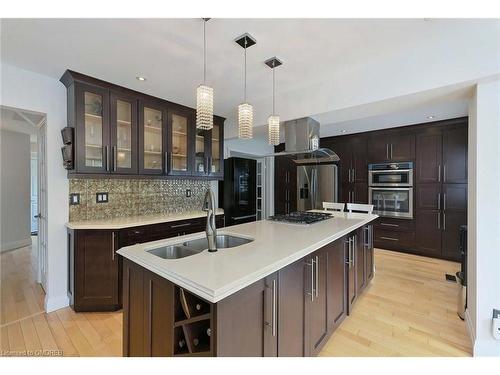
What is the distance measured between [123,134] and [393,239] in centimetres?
469

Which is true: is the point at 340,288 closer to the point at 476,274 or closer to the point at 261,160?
the point at 476,274

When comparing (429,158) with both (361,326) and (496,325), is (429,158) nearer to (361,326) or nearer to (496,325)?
(496,325)

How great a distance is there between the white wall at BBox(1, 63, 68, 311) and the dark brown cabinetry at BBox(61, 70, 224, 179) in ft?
0.44

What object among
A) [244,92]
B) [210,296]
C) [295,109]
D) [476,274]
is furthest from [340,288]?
[244,92]

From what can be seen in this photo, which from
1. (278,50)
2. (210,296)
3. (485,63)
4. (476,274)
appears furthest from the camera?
(278,50)

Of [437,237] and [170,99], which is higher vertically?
[170,99]

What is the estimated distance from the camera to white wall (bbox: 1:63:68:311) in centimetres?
229

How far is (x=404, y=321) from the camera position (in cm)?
219

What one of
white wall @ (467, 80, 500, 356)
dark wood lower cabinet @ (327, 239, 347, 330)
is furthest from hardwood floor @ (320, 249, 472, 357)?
white wall @ (467, 80, 500, 356)

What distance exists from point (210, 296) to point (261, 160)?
199 inches

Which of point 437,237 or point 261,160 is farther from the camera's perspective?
point 261,160

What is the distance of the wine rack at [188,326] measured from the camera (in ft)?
3.47

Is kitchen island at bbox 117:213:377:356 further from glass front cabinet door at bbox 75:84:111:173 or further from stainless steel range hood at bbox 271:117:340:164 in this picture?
glass front cabinet door at bbox 75:84:111:173

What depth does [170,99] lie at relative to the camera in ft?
9.71
